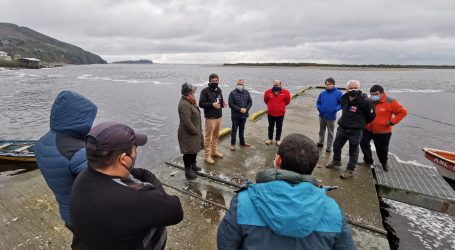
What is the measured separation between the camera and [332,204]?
1633 mm

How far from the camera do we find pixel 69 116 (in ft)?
7.92

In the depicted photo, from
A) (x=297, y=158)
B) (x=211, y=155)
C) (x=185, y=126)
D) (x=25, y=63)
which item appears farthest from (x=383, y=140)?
(x=25, y=63)

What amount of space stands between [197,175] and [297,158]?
14.4ft

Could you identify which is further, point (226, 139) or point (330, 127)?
point (226, 139)

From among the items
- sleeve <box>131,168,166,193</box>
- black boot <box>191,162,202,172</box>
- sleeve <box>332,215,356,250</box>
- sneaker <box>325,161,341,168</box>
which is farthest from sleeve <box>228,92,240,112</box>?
sleeve <box>332,215,356,250</box>

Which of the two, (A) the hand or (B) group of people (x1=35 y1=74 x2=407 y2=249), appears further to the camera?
(A) the hand

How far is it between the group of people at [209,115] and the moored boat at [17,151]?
7.39m

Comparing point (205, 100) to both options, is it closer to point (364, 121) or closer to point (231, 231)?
point (364, 121)

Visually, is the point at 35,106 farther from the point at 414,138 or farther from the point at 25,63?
the point at 25,63

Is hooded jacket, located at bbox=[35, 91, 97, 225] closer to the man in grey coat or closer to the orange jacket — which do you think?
the man in grey coat

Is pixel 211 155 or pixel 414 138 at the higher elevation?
pixel 211 155

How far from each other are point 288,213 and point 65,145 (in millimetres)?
1875

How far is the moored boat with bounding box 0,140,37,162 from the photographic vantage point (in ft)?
33.0

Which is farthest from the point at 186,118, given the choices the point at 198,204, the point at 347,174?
the point at 347,174
